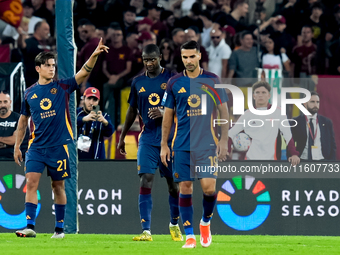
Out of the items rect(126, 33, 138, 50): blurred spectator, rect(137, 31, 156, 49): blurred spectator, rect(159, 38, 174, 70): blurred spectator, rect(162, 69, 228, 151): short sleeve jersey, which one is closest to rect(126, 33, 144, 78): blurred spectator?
rect(126, 33, 138, 50): blurred spectator

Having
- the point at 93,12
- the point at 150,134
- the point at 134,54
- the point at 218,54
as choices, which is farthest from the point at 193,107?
the point at 93,12

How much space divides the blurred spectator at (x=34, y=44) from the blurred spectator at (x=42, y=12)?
3.54 ft

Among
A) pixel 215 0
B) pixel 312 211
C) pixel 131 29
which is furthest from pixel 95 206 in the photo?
pixel 215 0

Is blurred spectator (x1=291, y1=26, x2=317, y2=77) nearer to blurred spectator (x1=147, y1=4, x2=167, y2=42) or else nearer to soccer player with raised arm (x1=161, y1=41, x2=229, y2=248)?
blurred spectator (x1=147, y1=4, x2=167, y2=42)

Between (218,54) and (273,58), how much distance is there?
118cm

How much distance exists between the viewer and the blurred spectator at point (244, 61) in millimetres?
13188

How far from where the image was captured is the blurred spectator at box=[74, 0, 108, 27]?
1486 cm

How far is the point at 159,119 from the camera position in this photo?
331 inches

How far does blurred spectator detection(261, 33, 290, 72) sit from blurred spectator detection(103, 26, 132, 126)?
284 cm

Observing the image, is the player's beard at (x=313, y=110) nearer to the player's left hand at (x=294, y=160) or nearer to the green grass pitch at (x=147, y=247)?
the player's left hand at (x=294, y=160)

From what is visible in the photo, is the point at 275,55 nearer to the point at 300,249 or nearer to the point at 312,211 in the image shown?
the point at 312,211

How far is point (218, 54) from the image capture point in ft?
45.1

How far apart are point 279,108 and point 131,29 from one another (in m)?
5.22

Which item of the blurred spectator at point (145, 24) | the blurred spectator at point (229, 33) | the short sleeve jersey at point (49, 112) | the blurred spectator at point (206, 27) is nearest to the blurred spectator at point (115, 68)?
the blurred spectator at point (145, 24)
